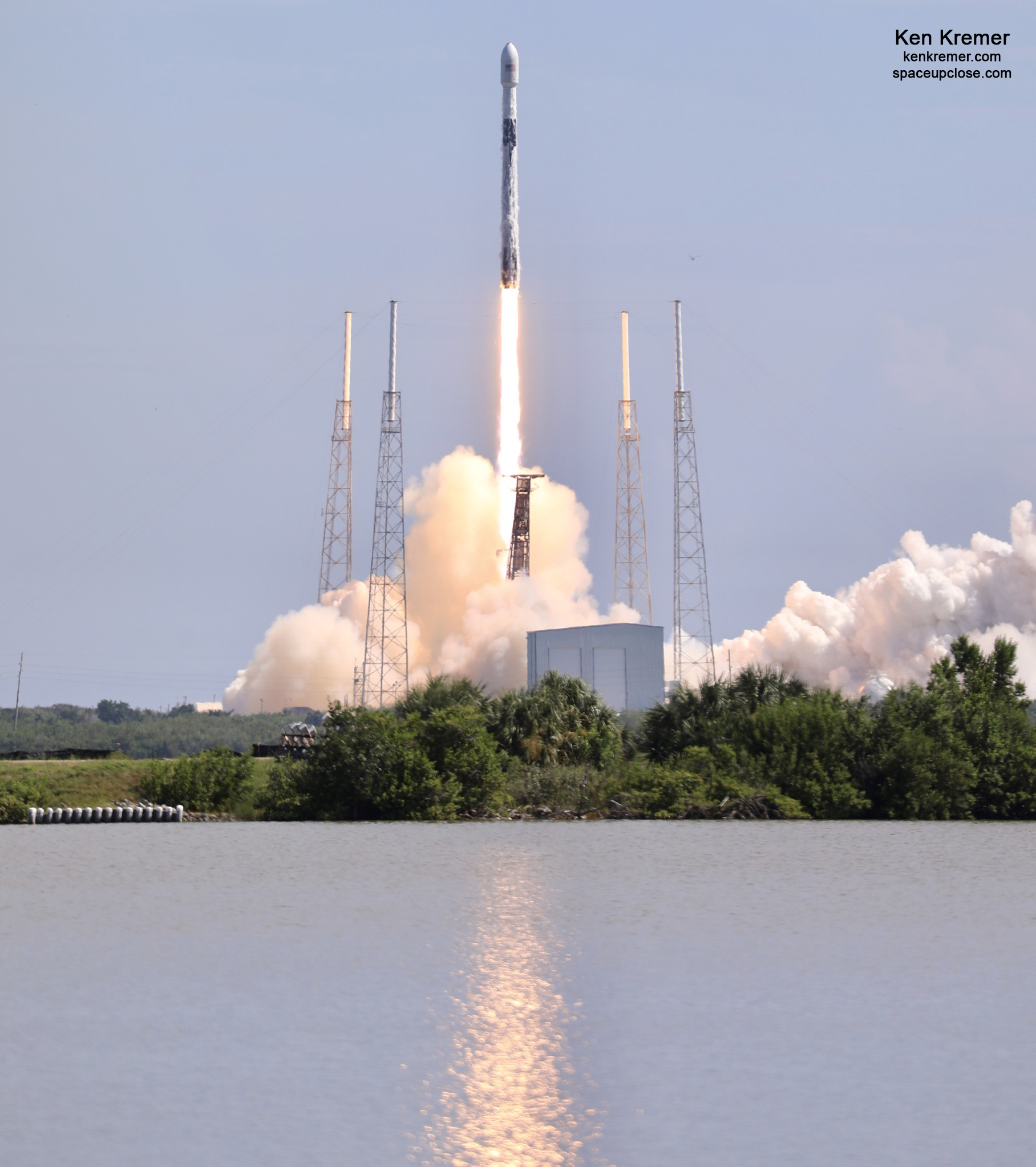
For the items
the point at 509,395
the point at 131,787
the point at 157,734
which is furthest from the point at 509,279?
the point at 157,734

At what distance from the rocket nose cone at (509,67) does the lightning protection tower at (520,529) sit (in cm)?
1890

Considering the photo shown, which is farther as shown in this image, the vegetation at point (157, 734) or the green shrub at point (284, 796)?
the vegetation at point (157, 734)

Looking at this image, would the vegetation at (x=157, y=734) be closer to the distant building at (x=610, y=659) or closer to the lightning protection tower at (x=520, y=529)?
the lightning protection tower at (x=520, y=529)

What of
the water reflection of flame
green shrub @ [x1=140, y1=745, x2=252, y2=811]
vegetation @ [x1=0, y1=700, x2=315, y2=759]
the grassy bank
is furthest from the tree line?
vegetation @ [x1=0, y1=700, x2=315, y2=759]

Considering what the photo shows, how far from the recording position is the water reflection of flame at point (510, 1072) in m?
8.66

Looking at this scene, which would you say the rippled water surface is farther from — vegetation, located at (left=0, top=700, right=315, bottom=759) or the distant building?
vegetation, located at (left=0, top=700, right=315, bottom=759)

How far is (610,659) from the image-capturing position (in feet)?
231

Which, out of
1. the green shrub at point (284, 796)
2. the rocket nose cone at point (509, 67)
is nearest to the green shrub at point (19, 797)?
the green shrub at point (284, 796)

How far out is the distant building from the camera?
69.7 m

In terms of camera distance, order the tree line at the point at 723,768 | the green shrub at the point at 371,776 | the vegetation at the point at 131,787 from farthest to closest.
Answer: the vegetation at the point at 131,787 → the tree line at the point at 723,768 → the green shrub at the point at 371,776

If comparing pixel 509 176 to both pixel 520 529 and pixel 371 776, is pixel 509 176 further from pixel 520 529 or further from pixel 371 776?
pixel 371 776

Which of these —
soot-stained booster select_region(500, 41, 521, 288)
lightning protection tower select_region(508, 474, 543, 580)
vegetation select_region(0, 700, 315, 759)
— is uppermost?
soot-stained booster select_region(500, 41, 521, 288)

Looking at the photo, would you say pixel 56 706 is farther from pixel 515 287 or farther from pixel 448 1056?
pixel 448 1056

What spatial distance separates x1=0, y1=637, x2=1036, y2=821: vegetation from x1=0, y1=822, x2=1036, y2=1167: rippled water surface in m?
13.1
